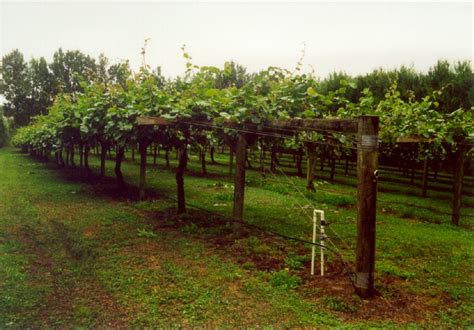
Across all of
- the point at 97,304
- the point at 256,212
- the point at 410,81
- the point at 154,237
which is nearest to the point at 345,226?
the point at 256,212

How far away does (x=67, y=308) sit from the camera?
5.62 metres

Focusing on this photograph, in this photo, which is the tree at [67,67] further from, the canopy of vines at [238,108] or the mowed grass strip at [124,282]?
the mowed grass strip at [124,282]

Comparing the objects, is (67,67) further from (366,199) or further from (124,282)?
(366,199)

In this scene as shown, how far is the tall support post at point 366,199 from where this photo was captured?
19.2 feet

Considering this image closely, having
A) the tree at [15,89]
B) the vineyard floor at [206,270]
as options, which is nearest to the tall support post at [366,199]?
the vineyard floor at [206,270]

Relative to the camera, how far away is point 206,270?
734 cm

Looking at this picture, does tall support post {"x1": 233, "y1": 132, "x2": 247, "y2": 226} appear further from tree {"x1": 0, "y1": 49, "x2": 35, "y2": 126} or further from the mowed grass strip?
tree {"x1": 0, "y1": 49, "x2": 35, "y2": 126}

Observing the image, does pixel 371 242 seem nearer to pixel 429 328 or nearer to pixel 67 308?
pixel 429 328

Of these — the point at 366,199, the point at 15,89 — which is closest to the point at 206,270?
the point at 366,199

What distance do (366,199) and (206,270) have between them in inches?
128

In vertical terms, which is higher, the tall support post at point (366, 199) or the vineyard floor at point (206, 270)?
the tall support post at point (366, 199)

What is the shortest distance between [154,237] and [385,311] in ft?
19.0

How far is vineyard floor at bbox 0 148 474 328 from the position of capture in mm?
5496

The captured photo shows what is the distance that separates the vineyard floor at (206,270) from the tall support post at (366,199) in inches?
16.1
